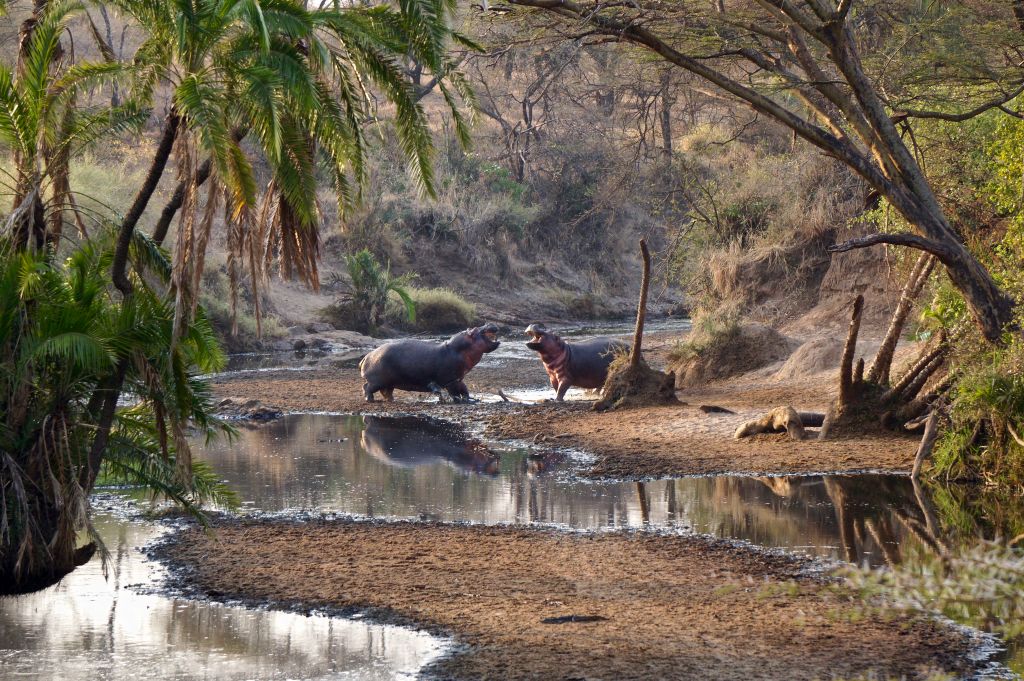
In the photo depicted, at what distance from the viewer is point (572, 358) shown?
21.2 meters

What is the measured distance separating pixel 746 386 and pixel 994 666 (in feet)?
44.7

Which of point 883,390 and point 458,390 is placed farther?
point 458,390

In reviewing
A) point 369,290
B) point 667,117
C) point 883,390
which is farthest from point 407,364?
point 667,117

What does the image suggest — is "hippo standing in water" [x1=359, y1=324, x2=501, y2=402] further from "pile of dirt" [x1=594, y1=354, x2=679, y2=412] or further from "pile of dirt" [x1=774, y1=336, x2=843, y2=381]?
"pile of dirt" [x1=774, y1=336, x2=843, y2=381]

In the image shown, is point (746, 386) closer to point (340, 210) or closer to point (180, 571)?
point (340, 210)

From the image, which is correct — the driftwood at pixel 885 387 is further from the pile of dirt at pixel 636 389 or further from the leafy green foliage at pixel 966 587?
the leafy green foliage at pixel 966 587

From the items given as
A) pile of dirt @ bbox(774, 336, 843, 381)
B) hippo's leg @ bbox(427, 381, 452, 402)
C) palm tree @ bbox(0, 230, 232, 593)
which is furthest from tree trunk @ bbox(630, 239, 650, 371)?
palm tree @ bbox(0, 230, 232, 593)

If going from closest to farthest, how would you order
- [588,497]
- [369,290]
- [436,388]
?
[588,497]
[436,388]
[369,290]

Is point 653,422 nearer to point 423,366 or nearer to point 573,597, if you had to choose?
point 423,366

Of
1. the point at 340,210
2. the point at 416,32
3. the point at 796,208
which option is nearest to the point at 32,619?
the point at 340,210

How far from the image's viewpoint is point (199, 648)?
7.64 m

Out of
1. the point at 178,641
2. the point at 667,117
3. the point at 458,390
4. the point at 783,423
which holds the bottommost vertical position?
the point at 178,641

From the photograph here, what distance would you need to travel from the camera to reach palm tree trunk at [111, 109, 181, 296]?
8898mm

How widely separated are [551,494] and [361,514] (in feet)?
6.90
